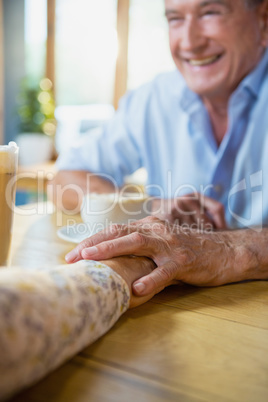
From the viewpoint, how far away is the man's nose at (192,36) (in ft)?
4.05

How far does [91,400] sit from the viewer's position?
362 millimetres

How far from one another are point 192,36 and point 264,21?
0.23 metres

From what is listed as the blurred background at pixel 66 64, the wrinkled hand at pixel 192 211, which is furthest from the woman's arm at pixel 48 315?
the blurred background at pixel 66 64

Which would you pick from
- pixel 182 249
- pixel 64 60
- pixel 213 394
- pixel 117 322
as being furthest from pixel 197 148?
pixel 64 60

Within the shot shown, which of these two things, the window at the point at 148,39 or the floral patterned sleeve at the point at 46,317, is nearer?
the floral patterned sleeve at the point at 46,317

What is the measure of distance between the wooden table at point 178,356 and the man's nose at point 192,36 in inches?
35.2

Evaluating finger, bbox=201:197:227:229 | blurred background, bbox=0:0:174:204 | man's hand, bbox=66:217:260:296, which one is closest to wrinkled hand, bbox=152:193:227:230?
finger, bbox=201:197:227:229

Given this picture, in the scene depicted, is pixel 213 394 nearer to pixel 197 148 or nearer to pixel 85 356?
pixel 85 356

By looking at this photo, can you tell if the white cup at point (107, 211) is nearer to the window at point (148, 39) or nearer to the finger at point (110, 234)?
the finger at point (110, 234)

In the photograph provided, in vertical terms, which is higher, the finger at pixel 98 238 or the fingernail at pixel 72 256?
the finger at pixel 98 238

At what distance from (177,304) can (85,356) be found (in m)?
0.19

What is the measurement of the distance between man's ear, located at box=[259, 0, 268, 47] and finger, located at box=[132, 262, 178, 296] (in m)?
0.97

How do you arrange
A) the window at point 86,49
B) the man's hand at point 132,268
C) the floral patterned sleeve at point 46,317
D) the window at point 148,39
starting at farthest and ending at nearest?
the window at point 86,49, the window at point 148,39, the man's hand at point 132,268, the floral patterned sleeve at point 46,317

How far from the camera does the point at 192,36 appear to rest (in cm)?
126
